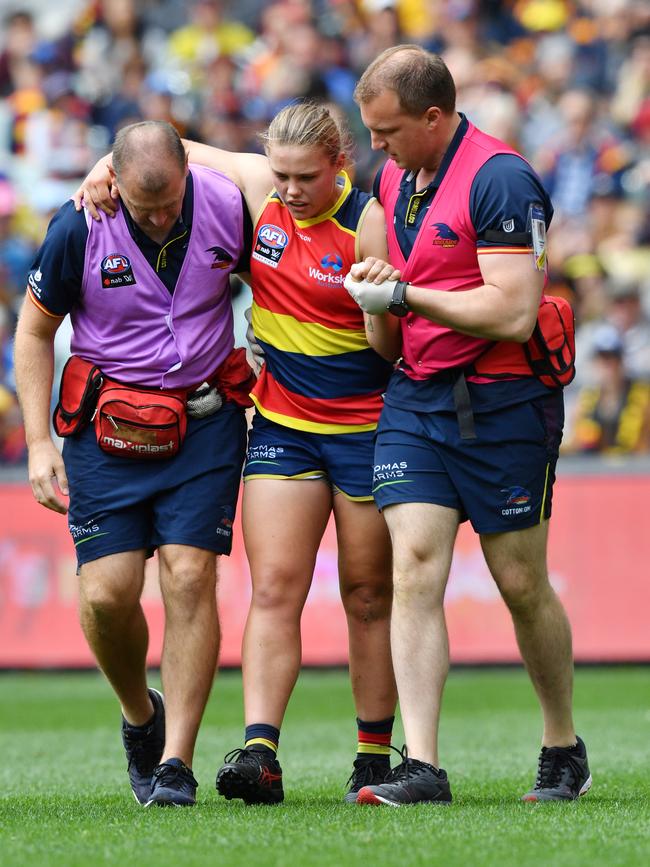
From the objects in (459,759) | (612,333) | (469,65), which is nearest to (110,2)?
(469,65)

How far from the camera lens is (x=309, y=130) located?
17.0 feet

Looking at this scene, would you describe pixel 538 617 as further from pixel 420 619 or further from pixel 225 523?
pixel 225 523

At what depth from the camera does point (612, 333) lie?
1195 cm

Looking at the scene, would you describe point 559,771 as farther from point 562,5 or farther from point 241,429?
point 562,5

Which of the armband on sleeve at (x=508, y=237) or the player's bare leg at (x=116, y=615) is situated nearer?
the armband on sleeve at (x=508, y=237)

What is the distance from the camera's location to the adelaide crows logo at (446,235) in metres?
5.09

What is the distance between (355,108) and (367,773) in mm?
9643

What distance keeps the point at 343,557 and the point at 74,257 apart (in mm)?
1430

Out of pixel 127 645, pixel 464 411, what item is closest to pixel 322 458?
pixel 464 411

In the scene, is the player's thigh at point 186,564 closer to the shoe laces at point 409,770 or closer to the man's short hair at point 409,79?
the shoe laces at point 409,770

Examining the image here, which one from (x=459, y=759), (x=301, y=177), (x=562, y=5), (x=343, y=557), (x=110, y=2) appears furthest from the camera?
(x=110, y=2)

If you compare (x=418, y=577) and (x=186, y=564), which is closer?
(x=418, y=577)

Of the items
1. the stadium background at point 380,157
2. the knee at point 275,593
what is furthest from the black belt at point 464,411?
the stadium background at point 380,157

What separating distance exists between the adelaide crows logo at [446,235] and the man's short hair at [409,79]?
1.24ft
